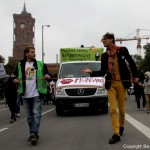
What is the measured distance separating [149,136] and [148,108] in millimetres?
7912

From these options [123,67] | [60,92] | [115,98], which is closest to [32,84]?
[115,98]

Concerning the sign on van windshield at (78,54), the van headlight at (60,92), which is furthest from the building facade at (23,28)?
the van headlight at (60,92)

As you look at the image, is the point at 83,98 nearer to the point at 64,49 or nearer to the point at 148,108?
the point at 148,108

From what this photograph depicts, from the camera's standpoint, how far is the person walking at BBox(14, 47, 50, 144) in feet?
30.1

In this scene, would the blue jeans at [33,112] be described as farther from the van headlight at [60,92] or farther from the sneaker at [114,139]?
the van headlight at [60,92]

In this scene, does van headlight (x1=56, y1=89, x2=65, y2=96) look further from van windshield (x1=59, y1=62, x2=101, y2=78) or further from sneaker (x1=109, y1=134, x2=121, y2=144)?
sneaker (x1=109, y1=134, x2=121, y2=144)

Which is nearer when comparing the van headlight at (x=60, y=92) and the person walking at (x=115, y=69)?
the person walking at (x=115, y=69)

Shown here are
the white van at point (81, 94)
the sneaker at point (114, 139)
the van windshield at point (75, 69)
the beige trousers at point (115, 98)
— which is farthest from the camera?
the van windshield at point (75, 69)

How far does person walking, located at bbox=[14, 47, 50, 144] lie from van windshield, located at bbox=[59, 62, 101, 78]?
7.12 metres

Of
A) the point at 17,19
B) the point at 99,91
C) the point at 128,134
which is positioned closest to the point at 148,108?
the point at 99,91

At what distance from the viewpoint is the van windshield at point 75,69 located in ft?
54.2

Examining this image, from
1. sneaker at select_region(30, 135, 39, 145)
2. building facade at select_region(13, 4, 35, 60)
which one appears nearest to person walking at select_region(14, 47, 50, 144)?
sneaker at select_region(30, 135, 39, 145)

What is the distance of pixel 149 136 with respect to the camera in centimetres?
940

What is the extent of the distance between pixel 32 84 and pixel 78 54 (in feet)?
56.3
